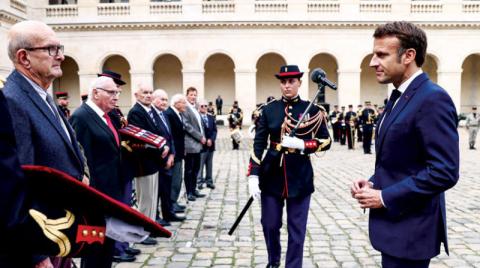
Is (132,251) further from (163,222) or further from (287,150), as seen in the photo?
(287,150)

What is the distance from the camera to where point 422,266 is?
257 centimetres

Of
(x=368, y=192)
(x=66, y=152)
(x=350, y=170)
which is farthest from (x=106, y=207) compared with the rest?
(x=350, y=170)

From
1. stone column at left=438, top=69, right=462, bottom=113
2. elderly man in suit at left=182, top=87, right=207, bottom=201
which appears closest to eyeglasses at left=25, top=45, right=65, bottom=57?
elderly man in suit at left=182, top=87, right=207, bottom=201

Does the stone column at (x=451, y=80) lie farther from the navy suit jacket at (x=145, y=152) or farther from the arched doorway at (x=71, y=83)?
the navy suit jacket at (x=145, y=152)

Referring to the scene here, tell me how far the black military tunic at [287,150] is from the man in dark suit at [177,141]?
324cm

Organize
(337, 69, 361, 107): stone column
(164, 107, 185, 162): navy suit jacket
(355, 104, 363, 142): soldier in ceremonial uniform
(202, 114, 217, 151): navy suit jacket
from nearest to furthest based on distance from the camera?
(164, 107, 185, 162): navy suit jacket, (202, 114, 217, 151): navy suit jacket, (355, 104, 363, 142): soldier in ceremonial uniform, (337, 69, 361, 107): stone column

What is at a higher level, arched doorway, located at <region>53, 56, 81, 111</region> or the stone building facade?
the stone building facade

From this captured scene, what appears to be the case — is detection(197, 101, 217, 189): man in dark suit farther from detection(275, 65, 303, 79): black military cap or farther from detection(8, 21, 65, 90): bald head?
detection(8, 21, 65, 90): bald head

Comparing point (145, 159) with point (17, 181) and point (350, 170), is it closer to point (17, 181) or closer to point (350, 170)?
point (17, 181)

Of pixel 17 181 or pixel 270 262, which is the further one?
pixel 270 262

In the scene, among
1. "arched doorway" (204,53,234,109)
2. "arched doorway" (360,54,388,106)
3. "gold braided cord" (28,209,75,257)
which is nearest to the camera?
"gold braided cord" (28,209,75,257)

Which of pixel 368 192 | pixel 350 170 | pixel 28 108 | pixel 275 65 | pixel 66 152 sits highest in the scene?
pixel 275 65

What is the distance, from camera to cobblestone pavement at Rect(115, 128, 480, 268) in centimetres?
519

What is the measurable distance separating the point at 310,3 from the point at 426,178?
30.3 m
